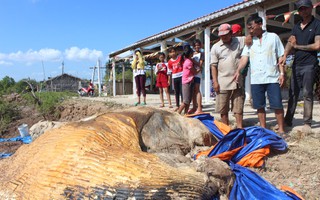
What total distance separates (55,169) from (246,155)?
6.56ft

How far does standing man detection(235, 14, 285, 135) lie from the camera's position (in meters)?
3.96

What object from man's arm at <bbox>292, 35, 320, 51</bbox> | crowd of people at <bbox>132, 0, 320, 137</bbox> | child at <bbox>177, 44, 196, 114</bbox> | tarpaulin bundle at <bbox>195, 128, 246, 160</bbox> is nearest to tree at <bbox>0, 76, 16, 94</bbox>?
child at <bbox>177, 44, 196, 114</bbox>

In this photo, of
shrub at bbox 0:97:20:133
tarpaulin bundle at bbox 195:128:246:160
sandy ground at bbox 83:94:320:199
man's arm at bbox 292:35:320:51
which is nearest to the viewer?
sandy ground at bbox 83:94:320:199

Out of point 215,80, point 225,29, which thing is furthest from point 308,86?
point 225,29

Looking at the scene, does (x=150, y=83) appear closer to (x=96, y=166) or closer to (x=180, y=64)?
(x=180, y=64)

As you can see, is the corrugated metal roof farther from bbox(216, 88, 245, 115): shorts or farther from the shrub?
the shrub

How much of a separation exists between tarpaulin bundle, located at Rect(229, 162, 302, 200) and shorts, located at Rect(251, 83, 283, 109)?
1519 millimetres

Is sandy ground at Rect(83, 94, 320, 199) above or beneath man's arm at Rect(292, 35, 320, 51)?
beneath

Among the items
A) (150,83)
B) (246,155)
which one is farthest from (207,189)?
(150,83)

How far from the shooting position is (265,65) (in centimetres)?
397

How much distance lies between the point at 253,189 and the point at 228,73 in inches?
80.1

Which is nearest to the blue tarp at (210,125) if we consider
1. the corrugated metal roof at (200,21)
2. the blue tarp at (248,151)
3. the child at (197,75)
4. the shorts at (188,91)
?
the blue tarp at (248,151)

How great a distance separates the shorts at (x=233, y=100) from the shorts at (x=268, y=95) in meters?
0.20

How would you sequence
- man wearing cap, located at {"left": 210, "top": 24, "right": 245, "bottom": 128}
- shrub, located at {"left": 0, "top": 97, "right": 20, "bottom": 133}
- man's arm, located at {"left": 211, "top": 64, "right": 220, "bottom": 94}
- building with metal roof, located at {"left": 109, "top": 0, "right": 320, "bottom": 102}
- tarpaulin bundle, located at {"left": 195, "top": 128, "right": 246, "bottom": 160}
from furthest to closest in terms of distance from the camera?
1. shrub, located at {"left": 0, "top": 97, "right": 20, "bottom": 133}
2. building with metal roof, located at {"left": 109, "top": 0, "right": 320, "bottom": 102}
3. man's arm, located at {"left": 211, "top": 64, "right": 220, "bottom": 94}
4. man wearing cap, located at {"left": 210, "top": 24, "right": 245, "bottom": 128}
5. tarpaulin bundle, located at {"left": 195, "top": 128, "right": 246, "bottom": 160}
